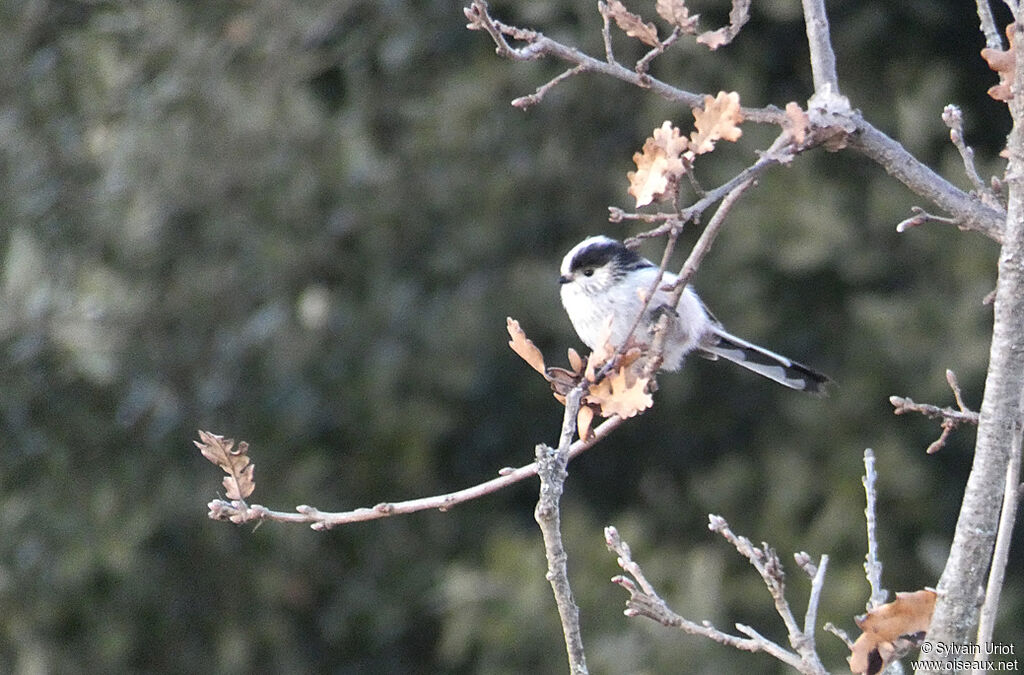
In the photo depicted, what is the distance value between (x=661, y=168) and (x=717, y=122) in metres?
0.08

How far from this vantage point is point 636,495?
5500 millimetres

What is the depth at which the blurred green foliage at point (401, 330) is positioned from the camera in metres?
4.45

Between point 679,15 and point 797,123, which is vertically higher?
point 679,15

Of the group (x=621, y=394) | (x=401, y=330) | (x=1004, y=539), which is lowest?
(x=1004, y=539)

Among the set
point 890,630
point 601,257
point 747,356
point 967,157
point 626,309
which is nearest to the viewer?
point 890,630

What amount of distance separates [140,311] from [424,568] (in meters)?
1.49

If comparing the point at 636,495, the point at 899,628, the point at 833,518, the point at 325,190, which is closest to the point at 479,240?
the point at 325,190

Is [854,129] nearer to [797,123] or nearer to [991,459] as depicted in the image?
[797,123]

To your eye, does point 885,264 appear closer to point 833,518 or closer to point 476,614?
point 833,518

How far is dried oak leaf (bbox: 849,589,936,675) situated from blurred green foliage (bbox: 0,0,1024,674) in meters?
→ 2.94

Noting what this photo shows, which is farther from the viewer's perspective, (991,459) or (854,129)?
(854,129)

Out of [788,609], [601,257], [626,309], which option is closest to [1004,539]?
[788,609]

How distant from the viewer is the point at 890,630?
1.50m

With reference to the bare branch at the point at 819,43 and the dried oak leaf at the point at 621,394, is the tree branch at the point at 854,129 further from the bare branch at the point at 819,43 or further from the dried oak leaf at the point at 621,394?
the dried oak leaf at the point at 621,394
